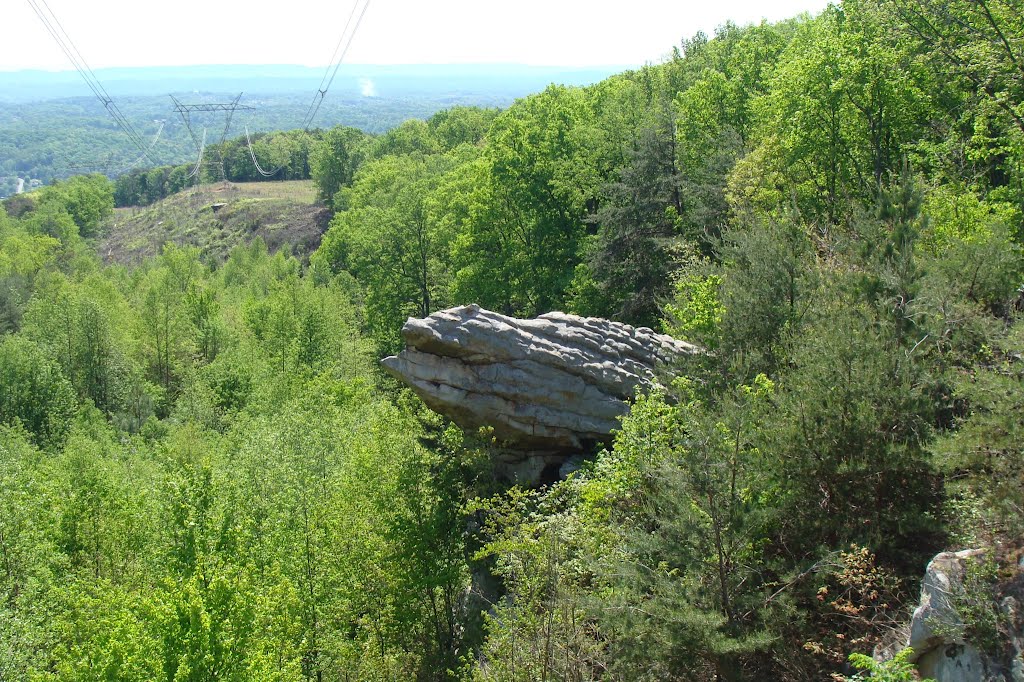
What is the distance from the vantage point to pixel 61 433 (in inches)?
1858

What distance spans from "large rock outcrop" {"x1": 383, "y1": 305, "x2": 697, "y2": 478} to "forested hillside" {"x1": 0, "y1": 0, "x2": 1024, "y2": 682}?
1410 mm

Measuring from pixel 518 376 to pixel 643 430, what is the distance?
690 centimetres

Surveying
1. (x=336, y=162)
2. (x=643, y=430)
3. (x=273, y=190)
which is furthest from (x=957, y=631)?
(x=273, y=190)

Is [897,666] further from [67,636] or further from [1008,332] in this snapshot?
[67,636]

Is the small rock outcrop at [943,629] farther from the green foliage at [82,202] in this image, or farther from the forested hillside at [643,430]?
the green foliage at [82,202]

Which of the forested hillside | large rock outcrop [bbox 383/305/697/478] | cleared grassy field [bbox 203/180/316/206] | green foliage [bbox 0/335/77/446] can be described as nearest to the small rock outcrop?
the forested hillside

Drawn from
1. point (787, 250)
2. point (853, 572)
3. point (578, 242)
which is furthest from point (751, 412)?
point (578, 242)

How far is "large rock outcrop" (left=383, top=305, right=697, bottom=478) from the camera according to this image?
80.6ft

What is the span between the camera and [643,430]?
18.6 meters

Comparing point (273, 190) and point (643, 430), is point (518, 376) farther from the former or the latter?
point (273, 190)

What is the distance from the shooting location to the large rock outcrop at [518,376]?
24.6 meters

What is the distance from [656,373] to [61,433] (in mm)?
39176

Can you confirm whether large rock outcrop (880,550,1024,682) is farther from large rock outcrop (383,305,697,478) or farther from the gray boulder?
large rock outcrop (383,305,697,478)

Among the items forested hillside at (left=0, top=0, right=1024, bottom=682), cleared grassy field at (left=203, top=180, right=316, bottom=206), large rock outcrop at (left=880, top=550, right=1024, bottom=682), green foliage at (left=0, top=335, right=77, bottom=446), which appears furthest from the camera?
cleared grassy field at (left=203, top=180, right=316, bottom=206)
